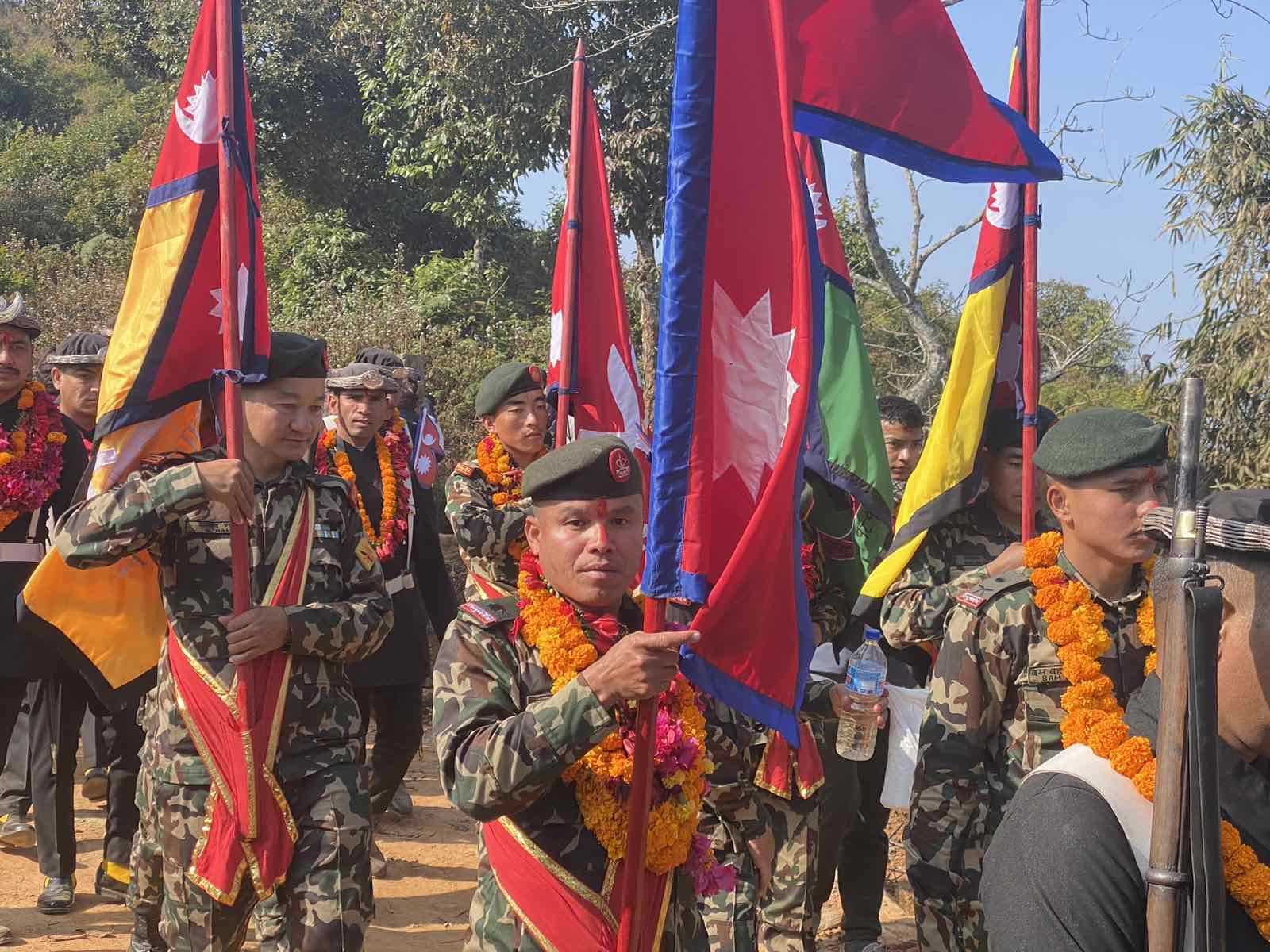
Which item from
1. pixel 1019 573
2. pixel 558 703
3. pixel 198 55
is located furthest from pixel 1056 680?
pixel 198 55

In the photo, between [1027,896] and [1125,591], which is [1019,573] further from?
[1027,896]

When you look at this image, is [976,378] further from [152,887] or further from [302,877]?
[152,887]

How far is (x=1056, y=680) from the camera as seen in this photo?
12.8 ft

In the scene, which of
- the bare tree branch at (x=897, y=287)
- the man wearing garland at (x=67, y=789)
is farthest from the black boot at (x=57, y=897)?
the bare tree branch at (x=897, y=287)

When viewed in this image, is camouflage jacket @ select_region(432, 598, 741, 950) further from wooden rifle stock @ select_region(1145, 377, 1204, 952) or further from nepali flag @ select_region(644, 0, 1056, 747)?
wooden rifle stock @ select_region(1145, 377, 1204, 952)

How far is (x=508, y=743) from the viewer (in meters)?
2.90

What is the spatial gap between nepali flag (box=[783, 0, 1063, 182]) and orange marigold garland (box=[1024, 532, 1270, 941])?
121 cm

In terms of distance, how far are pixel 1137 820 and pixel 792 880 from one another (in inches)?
143

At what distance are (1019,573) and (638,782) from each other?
169 cm

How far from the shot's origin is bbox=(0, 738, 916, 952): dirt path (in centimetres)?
641

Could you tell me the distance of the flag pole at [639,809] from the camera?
2.95 metres

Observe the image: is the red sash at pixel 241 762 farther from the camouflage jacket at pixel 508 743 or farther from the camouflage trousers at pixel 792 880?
the camouflage trousers at pixel 792 880

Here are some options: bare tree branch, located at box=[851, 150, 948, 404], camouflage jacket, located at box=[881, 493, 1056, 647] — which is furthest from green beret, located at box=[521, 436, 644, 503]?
bare tree branch, located at box=[851, 150, 948, 404]

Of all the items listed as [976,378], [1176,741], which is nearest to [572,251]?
[976,378]
